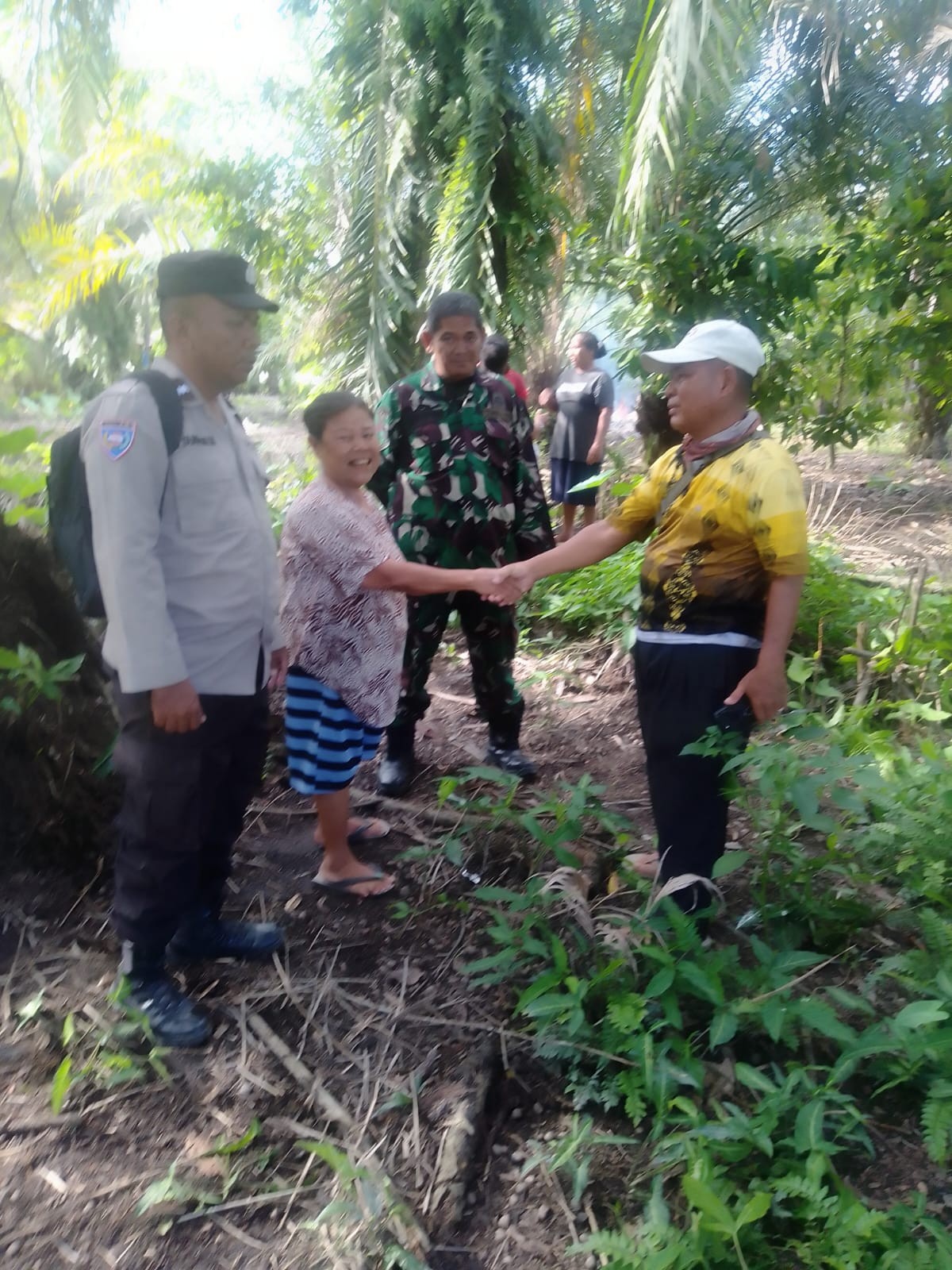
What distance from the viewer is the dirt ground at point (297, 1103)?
5.33 ft

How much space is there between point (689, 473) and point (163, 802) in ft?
4.90

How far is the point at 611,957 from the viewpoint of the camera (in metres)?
2.17

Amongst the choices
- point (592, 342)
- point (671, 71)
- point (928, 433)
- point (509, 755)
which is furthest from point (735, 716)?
point (928, 433)

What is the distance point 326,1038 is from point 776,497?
1.69 meters

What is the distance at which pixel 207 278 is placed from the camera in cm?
188

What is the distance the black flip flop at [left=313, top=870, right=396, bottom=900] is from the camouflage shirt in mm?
1157

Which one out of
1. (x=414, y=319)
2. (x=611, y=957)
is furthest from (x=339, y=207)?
(x=611, y=957)

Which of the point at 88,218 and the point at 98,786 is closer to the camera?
the point at 98,786

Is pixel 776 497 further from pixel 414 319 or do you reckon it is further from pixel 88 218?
pixel 88 218

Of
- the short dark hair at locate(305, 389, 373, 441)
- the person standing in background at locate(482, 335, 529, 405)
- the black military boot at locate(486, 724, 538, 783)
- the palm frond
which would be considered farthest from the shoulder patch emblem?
the palm frond

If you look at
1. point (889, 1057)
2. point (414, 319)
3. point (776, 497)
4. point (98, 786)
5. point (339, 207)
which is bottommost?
point (889, 1057)

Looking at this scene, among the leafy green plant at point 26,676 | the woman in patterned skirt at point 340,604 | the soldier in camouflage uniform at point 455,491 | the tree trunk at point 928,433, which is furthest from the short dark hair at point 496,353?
the tree trunk at point 928,433

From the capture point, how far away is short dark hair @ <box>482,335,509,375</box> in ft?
15.1

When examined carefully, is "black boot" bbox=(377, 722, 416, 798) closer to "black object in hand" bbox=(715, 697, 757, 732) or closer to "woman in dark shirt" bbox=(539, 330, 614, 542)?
"black object in hand" bbox=(715, 697, 757, 732)
